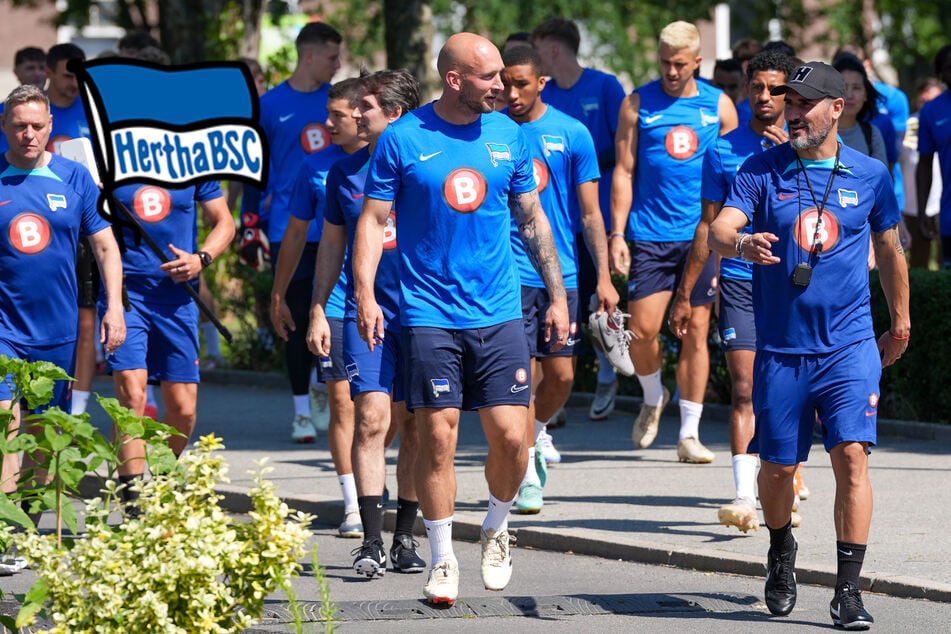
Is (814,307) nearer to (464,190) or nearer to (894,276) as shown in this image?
(894,276)

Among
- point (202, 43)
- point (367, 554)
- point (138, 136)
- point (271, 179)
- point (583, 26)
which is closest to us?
point (367, 554)

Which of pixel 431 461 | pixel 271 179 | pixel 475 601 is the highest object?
pixel 271 179

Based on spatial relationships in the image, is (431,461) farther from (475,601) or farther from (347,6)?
(347,6)

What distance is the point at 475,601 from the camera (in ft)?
24.1

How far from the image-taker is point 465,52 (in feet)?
23.4

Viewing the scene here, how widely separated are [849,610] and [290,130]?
6.29 meters

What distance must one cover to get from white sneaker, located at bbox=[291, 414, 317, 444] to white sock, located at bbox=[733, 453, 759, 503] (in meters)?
4.13

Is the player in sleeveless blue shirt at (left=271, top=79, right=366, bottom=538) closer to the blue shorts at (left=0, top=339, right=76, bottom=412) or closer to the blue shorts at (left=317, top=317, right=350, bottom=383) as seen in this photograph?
the blue shorts at (left=317, top=317, right=350, bottom=383)

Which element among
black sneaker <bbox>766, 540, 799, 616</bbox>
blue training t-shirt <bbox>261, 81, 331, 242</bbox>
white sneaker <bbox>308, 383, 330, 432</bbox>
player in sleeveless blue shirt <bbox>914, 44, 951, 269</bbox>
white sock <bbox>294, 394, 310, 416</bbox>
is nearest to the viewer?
black sneaker <bbox>766, 540, 799, 616</bbox>

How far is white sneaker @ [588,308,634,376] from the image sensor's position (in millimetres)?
10058

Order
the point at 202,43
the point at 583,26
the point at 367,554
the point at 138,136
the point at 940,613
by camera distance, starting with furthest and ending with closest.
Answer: the point at 583,26
the point at 202,43
the point at 138,136
the point at 367,554
the point at 940,613

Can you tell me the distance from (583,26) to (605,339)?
27.3m

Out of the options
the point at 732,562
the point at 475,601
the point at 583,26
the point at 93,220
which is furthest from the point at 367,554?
the point at 583,26

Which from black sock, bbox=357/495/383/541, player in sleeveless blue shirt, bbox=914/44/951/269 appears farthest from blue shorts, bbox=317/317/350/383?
player in sleeveless blue shirt, bbox=914/44/951/269
